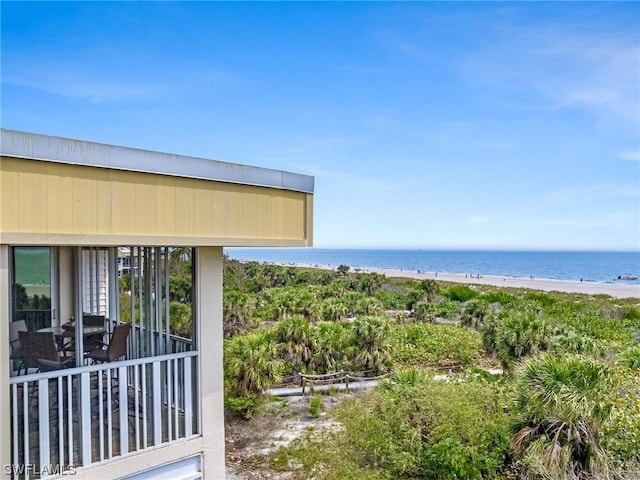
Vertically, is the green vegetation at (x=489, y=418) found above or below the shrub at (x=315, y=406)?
above

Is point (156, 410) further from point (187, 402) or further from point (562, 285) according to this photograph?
point (562, 285)

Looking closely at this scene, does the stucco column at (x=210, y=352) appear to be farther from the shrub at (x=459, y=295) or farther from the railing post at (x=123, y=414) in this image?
the shrub at (x=459, y=295)

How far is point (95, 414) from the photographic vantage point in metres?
5.03

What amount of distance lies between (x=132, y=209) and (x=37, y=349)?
2478mm

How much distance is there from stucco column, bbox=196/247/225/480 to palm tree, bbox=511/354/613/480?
16.8ft

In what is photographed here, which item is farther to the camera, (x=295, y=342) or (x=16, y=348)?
(x=295, y=342)

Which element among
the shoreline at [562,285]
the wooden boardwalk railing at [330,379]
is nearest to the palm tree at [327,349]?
the wooden boardwalk railing at [330,379]

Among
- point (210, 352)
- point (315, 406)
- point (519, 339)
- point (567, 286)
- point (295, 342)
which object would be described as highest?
point (210, 352)

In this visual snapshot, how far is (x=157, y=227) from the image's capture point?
14.6 ft

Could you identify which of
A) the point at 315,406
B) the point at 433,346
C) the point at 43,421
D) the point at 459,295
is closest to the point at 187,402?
the point at 43,421

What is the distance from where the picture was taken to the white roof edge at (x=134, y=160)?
3.71 metres

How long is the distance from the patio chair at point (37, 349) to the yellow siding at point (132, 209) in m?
2.14

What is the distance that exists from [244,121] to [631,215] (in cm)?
9856

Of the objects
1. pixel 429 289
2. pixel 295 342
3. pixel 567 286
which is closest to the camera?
pixel 295 342
